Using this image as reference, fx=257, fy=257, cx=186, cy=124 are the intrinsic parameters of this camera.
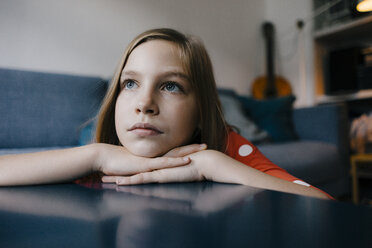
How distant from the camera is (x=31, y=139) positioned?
4.33ft

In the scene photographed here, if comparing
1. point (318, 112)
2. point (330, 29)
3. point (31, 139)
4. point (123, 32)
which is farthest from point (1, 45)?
point (330, 29)

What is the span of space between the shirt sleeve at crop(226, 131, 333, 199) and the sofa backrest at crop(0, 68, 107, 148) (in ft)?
2.57

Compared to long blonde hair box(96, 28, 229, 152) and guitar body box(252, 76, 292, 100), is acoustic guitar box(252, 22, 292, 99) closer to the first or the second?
guitar body box(252, 76, 292, 100)

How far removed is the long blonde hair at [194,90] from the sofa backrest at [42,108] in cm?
66

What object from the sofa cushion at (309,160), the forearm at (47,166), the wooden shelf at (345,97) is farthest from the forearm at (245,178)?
the wooden shelf at (345,97)

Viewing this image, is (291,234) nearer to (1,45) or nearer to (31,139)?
(31,139)

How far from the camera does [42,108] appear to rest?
4.49 ft

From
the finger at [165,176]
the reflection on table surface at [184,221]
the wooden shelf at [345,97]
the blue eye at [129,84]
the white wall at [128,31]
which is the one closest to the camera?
the reflection on table surface at [184,221]

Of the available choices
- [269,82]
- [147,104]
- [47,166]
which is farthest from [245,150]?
[269,82]

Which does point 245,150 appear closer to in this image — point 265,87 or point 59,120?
point 59,120

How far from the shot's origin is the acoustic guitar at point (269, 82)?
2760mm

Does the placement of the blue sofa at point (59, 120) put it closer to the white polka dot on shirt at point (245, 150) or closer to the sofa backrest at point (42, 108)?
the sofa backrest at point (42, 108)

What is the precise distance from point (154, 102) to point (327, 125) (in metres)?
Answer: 1.81

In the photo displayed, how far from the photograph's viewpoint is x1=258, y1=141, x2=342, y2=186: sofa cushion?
1.29m
